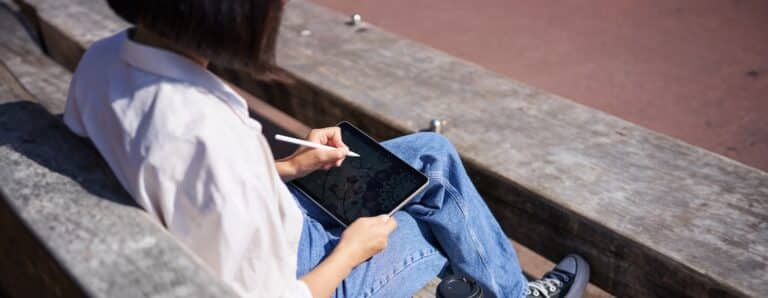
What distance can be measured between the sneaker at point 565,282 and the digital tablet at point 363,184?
1.42 ft

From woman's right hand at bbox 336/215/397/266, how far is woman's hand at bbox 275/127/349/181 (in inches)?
9.2

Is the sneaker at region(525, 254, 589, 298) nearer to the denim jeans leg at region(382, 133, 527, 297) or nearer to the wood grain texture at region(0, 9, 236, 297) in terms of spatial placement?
the denim jeans leg at region(382, 133, 527, 297)

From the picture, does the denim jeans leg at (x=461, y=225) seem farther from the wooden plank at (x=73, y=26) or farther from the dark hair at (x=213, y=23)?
the wooden plank at (x=73, y=26)

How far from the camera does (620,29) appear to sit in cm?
486

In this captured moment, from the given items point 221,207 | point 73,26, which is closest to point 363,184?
point 221,207

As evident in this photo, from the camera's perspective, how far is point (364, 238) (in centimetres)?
167

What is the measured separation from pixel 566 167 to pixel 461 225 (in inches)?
16.9

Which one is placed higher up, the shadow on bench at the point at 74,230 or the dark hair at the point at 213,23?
the dark hair at the point at 213,23

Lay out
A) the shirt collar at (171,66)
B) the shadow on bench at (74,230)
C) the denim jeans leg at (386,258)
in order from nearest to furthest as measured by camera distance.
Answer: the shadow on bench at (74,230)
the shirt collar at (171,66)
the denim jeans leg at (386,258)

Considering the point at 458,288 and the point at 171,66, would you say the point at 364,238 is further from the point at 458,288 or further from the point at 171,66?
the point at 171,66

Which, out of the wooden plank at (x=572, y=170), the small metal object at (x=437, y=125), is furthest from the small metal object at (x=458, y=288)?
the small metal object at (x=437, y=125)

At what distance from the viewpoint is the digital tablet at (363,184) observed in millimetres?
1871

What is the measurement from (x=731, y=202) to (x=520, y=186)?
19.5 inches

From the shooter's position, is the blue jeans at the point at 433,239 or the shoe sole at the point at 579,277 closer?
the blue jeans at the point at 433,239
